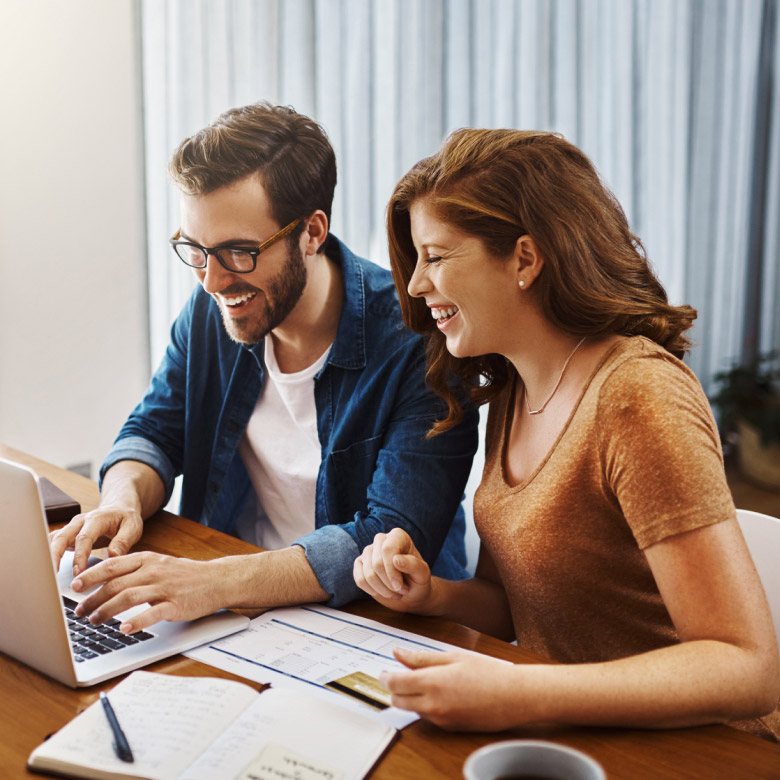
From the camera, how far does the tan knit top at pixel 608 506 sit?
3.06 feet

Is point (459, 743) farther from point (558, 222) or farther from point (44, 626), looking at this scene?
point (558, 222)

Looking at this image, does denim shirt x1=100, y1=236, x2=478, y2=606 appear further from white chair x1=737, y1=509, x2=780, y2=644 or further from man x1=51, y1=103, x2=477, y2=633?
white chair x1=737, y1=509, x2=780, y2=644

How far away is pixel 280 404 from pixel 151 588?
643 millimetres

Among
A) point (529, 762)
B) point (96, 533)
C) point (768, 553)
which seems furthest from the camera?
point (96, 533)

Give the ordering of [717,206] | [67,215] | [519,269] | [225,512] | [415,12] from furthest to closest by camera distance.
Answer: [717,206], [415,12], [67,215], [225,512], [519,269]

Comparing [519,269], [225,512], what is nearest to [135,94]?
[225,512]

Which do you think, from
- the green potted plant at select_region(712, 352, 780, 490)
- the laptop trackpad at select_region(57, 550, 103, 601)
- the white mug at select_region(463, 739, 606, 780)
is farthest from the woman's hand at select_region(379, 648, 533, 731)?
the green potted plant at select_region(712, 352, 780, 490)

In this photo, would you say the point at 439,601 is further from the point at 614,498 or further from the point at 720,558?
the point at 720,558

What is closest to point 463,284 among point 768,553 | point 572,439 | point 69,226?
point 572,439

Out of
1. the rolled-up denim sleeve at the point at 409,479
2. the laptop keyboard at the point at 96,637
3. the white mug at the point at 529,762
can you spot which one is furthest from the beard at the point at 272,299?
the white mug at the point at 529,762

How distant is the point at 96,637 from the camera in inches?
39.4

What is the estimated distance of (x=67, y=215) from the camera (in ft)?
7.70

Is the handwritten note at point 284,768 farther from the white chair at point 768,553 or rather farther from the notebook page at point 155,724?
the white chair at point 768,553

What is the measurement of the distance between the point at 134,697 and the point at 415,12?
8.06ft
